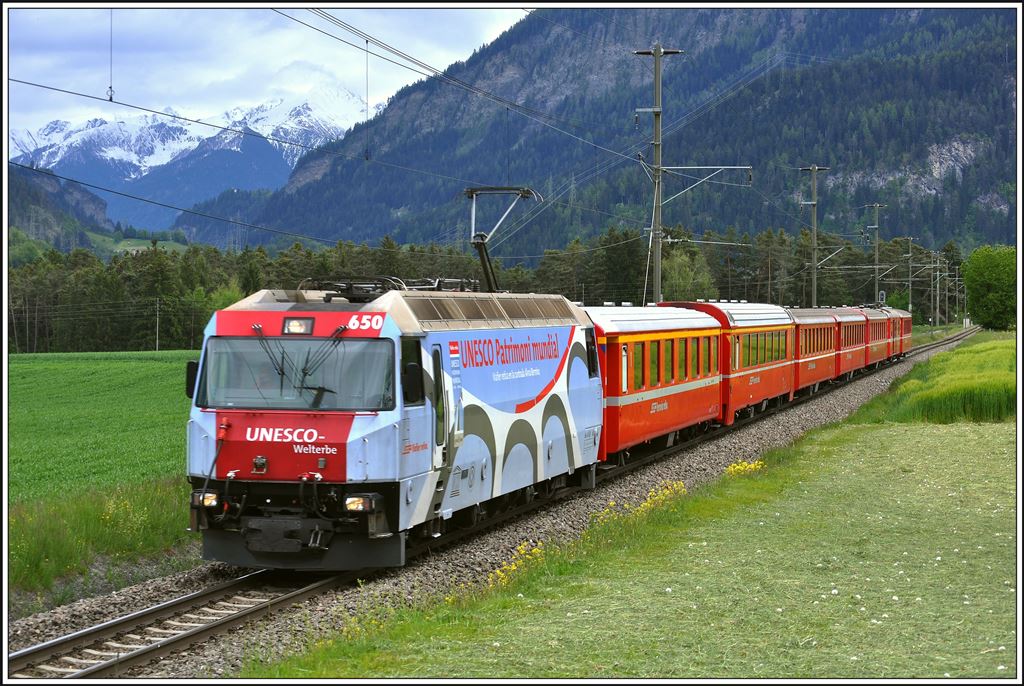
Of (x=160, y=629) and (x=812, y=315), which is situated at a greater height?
(x=812, y=315)

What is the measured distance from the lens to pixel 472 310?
645 inches

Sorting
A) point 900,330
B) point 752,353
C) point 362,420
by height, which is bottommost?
point 362,420

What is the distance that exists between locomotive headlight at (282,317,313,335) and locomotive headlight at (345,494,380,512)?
1.96m

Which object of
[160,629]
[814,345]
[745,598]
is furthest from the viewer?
[814,345]

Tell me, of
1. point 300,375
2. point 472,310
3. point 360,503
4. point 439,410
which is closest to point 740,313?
point 472,310

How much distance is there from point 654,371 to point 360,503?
1236 centimetres

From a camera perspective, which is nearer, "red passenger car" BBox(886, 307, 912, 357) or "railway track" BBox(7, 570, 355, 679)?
"railway track" BBox(7, 570, 355, 679)

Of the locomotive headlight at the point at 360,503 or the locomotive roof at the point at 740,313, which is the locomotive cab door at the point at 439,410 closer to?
the locomotive headlight at the point at 360,503

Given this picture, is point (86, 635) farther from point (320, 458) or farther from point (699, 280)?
point (699, 280)

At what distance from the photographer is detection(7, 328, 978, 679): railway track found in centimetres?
1034

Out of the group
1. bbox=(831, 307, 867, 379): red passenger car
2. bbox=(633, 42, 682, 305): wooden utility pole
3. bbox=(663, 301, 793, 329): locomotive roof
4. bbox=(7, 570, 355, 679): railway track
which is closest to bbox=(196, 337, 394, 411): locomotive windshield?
bbox=(7, 570, 355, 679): railway track

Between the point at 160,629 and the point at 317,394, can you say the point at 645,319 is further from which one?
the point at 160,629

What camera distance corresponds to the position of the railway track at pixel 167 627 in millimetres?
10344

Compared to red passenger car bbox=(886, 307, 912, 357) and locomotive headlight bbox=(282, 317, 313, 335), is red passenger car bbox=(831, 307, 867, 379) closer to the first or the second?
red passenger car bbox=(886, 307, 912, 357)
